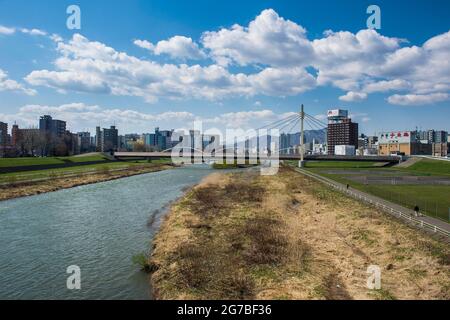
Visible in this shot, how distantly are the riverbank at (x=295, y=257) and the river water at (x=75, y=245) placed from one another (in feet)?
A: 6.14

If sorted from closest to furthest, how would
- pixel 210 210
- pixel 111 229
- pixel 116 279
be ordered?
pixel 116 279, pixel 111 229, pixel 210 210

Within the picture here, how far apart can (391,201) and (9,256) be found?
35808 millimetres

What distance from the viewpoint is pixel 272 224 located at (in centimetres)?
2877

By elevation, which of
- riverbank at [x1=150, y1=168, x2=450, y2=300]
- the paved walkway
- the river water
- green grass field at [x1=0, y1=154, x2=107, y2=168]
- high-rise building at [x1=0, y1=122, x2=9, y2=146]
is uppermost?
high-rise building at [x1=0, y1=122, x2=9, y2=146]

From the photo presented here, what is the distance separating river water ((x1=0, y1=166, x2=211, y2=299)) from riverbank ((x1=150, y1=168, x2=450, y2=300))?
187 cm

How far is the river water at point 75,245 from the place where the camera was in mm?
16516

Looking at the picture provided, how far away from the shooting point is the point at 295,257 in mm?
19844

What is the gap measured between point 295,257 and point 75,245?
1529 centimetres

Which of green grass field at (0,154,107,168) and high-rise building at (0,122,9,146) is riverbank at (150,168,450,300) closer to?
green grass field at (0,154,107,168)

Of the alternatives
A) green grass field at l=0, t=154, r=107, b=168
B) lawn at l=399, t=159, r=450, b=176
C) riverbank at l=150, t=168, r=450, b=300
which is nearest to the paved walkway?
riverbank at l=150, t=168, r=450, b=300

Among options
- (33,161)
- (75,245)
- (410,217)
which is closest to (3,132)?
(33,161)

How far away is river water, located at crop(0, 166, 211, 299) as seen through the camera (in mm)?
16516
